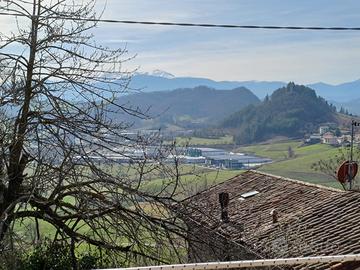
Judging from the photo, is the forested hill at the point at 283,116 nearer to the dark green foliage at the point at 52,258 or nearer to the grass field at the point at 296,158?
the grass field at the point at 296,158

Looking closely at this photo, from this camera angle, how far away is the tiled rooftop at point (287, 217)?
30.7ft

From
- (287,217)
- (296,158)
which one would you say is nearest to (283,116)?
(296,158)

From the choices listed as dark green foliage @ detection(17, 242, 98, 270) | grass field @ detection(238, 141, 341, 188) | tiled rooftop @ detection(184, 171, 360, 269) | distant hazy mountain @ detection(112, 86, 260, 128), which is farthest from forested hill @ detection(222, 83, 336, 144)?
dark green foliage @ detection(17, 242, 98, 270)

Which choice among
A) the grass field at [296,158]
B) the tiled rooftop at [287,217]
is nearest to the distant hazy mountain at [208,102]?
the grass field at [296,158]

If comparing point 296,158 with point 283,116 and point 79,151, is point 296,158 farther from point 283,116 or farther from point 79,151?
point 79,151

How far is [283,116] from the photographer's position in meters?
97.8

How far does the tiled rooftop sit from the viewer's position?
30.7 feet

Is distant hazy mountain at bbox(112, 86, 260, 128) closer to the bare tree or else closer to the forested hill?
the forested hill

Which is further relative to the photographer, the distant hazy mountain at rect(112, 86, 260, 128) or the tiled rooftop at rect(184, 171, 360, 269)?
the distant hazy mountain at rect(112, 86, 260, 128)

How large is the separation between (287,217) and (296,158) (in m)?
57.1

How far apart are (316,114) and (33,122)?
95.4m

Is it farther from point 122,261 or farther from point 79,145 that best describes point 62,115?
point 122,261

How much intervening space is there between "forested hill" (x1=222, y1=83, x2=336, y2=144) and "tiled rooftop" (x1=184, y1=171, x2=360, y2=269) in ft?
244

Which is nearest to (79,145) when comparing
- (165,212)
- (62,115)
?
(62,115)
